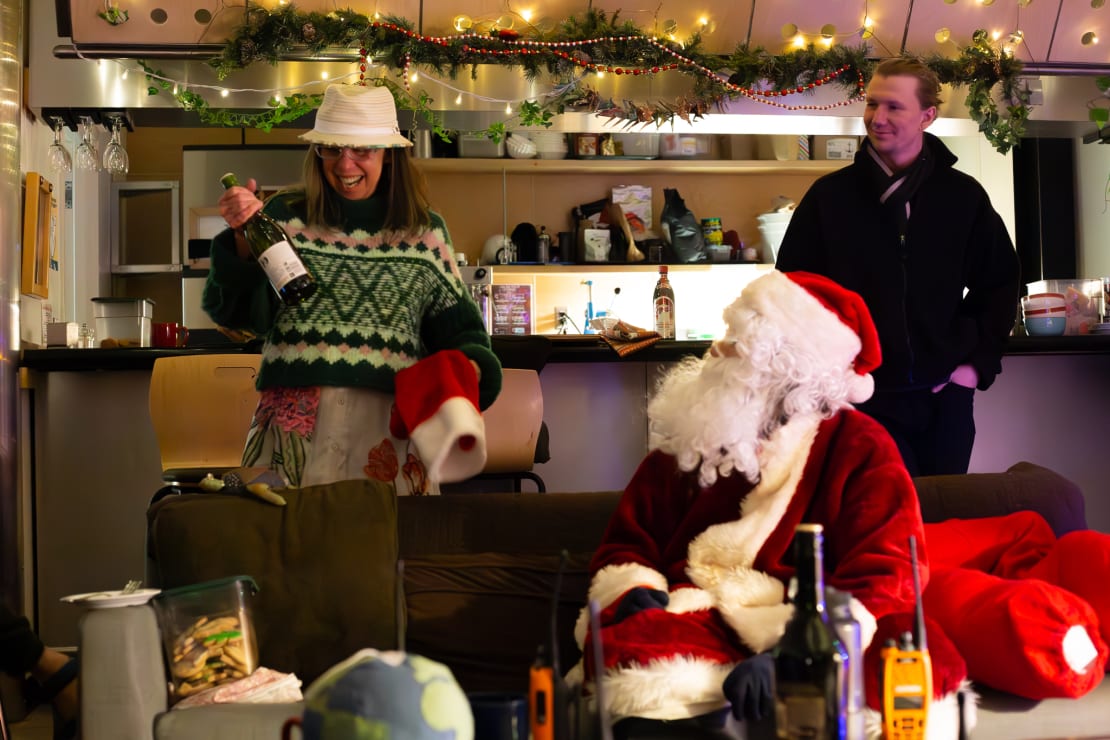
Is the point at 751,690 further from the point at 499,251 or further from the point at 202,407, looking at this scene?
the point at 499,251

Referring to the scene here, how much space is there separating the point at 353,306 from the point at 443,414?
381 mm

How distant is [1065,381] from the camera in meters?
4.42

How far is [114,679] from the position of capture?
1.85 metres

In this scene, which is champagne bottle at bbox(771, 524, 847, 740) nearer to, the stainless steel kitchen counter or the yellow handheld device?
the yellow handheld device

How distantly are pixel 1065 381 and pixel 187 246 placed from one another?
15.7ft

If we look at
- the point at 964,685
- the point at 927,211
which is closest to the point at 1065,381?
the point at 927,211

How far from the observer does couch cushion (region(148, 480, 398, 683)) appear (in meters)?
2.23

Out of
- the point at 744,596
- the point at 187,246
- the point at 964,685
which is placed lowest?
the point at 964,685

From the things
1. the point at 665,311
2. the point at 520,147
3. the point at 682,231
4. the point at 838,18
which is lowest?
the point at 665,311

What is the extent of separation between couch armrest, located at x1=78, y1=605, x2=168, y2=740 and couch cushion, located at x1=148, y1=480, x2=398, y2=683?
1.16 ft

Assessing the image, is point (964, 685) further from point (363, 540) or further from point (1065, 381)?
point (1065, 381)

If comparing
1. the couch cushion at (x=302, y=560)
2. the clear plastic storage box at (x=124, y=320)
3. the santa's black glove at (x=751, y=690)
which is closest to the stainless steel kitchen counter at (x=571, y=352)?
the clear plastic storage box at (x=124, y=320)

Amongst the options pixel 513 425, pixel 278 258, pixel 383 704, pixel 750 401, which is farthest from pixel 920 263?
pixel 383 704

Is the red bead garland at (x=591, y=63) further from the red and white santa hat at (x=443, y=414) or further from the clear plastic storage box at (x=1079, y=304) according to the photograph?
the red and white santa hat at (x=443, y=414)
